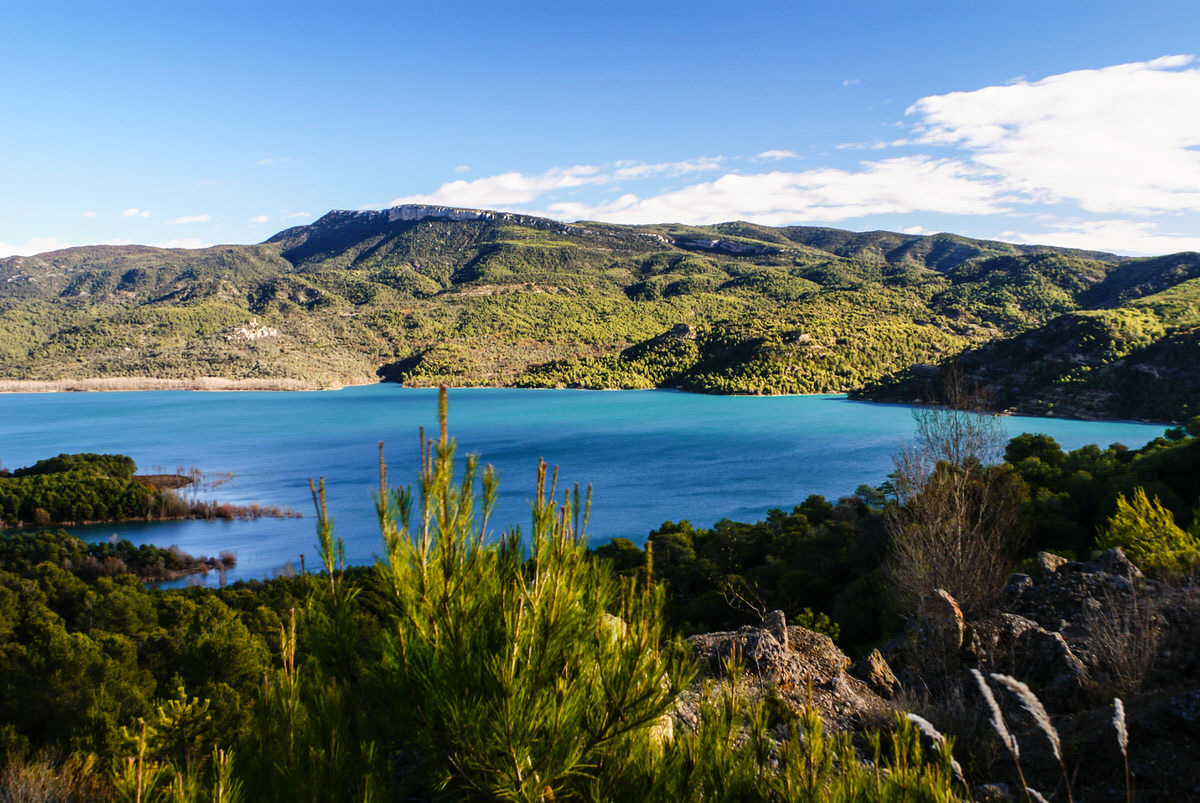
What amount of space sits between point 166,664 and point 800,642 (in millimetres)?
12655

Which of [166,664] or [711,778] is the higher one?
[711,778]

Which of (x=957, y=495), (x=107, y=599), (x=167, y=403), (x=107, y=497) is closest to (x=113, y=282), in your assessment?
(x=167, y=403)

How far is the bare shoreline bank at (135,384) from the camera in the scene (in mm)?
115250

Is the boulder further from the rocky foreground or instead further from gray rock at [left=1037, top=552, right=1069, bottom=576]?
gray rock at [left=1037, top=552, right=1069, bottom=576]

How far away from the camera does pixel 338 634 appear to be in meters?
3.03

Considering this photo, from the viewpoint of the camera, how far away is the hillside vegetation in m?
66.1

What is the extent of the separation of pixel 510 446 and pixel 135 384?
87843 mm

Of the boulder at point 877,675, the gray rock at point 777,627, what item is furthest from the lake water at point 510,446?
the boulder at point 877,675

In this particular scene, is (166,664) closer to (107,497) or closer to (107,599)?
(107,599)

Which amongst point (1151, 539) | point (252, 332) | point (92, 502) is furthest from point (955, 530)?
point (252, 332)

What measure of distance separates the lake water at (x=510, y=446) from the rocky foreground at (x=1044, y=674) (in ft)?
59.7

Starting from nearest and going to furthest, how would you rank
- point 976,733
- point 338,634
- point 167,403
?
point 338,634, point 976,733, point 167,403

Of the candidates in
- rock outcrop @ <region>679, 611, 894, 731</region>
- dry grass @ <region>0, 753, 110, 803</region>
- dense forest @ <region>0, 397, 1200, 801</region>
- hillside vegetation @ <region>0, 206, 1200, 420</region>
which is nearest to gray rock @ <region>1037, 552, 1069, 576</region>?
rock outcrop @ <region>679, 611, 894, 731</region>

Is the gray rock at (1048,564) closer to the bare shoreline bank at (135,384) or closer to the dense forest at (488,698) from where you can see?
the dense forest at (488,698)
